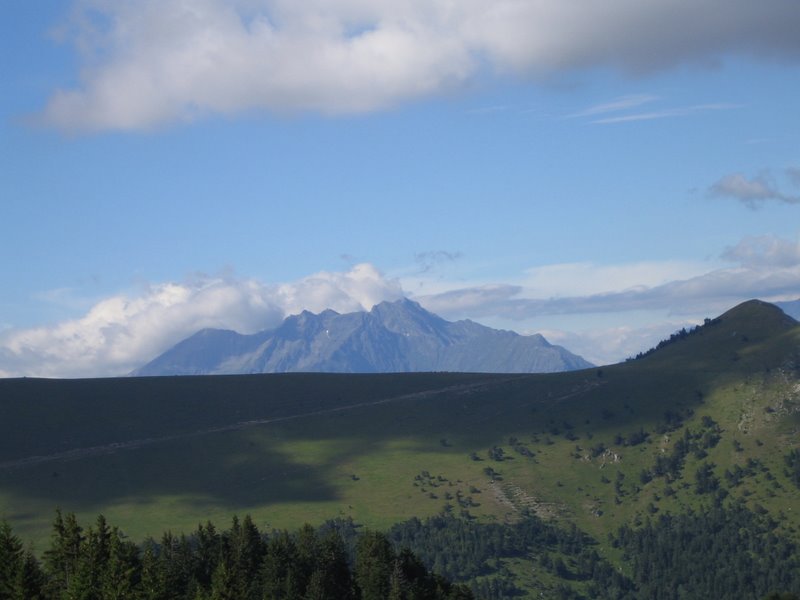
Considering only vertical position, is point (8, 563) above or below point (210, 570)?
above

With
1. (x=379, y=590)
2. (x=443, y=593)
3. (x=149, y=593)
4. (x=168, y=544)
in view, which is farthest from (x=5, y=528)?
(x=443, y=593)

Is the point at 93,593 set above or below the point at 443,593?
above

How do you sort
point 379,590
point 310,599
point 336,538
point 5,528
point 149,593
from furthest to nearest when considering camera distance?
1. point 336,538
2. point 379,590
3. point 310,599
4. point 5,528
5. point 149,593

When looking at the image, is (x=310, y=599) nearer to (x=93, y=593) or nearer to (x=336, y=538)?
(x=336, y=538)

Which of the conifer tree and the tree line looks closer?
the tree line

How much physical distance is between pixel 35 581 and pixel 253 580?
4383cm

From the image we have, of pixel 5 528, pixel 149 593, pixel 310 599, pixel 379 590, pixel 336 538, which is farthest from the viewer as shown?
pixel 336 538

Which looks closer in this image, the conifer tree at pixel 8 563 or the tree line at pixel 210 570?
the tree line at pixel 210 570

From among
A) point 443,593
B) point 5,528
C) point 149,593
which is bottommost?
point 443,593

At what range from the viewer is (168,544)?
532ft

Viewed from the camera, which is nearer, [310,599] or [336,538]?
[310,599]

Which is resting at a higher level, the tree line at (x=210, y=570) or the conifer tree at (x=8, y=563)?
the conifer tree at (x=8, y=563)

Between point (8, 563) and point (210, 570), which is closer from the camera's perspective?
point (8, 563)

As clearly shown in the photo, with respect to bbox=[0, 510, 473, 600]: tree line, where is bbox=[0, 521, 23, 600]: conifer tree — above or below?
above
